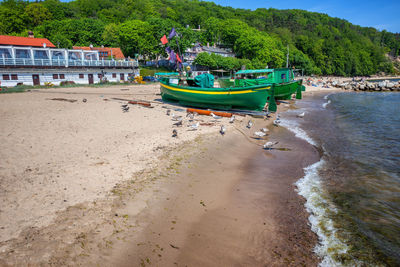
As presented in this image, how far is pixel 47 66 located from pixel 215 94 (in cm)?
3178

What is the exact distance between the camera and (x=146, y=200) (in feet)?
19.5

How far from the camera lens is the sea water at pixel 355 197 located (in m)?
4.73

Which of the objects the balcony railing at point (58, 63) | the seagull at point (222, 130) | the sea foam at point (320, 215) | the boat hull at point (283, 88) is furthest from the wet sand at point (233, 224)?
the balcony railing at point (58, 63)

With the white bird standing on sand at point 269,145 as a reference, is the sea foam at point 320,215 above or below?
below

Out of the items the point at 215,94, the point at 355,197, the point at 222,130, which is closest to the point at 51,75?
the point at 215,94

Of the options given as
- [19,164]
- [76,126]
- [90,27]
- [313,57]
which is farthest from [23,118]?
[313,57]

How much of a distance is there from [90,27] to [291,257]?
84.6 m

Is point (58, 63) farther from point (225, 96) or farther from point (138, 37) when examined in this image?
point (225, 96)

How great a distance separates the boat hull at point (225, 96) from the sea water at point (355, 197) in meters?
4.87

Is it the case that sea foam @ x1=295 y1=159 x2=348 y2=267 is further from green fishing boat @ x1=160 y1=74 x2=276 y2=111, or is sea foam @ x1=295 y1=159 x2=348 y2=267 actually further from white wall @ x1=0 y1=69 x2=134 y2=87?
white wall @ x1=0 y1=69 x2=134 y2=87

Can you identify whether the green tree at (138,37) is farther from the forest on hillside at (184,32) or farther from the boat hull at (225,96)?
the boat hull at (225,96)

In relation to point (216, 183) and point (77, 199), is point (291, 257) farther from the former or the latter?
point (77, 199)

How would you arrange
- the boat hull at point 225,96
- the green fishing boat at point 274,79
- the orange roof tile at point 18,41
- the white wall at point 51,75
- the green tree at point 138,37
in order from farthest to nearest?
the green tree at point 138,37 < the orange roof tile at point 18,41 < the white wall at point 51,75 < the green fishing boat at point 274,79 < the boat hull at point 225,96

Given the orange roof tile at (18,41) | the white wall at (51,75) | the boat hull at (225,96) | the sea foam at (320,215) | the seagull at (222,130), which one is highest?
the orange roof tile at (18,41)
